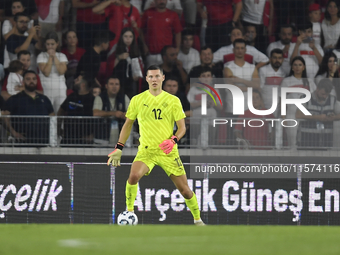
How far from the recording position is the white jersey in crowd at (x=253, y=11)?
11.7m

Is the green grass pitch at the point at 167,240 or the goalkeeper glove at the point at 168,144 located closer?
the green grass pitch at the point at 167,240

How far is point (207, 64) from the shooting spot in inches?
440

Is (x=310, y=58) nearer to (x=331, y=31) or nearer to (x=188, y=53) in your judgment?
(x=331, y=31)

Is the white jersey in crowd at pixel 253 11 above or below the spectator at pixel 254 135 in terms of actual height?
above

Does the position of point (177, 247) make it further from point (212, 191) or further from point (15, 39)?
point (15, 39)

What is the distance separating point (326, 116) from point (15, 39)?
226 inches

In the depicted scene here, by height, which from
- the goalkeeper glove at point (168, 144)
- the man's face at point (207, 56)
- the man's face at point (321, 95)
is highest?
the man's face at point (207, 56)

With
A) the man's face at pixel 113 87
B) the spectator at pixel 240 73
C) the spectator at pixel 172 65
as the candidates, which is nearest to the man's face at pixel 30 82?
the man's face at pixel 113 87

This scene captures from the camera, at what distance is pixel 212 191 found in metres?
9.17

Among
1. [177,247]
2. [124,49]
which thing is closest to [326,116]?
[124,49]

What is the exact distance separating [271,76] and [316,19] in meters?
1.53

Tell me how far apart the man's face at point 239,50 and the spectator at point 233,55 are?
72 millimetres

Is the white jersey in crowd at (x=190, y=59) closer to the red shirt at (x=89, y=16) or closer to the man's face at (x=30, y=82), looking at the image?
the red shirt at (x=89, y=16)

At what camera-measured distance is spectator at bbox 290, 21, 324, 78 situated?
36.6 ft
